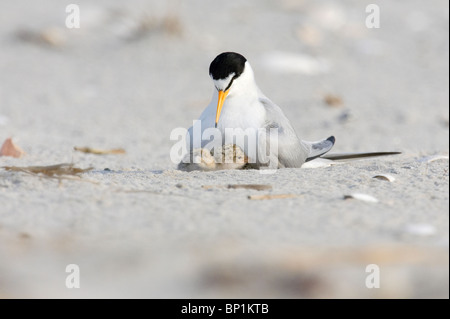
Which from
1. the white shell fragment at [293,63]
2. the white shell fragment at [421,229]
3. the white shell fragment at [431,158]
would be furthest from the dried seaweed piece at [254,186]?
the white shell fragment at [293,63]

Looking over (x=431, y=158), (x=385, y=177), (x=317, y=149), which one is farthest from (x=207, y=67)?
(x=385, y=177)

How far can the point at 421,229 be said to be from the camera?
2238mm

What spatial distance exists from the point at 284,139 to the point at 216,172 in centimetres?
39

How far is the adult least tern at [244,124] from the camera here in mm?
3248

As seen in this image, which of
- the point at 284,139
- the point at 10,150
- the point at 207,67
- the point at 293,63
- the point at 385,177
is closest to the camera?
the point at 385,177

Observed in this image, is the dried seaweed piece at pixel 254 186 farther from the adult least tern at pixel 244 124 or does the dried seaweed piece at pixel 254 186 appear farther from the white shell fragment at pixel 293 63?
the white shell fragment at pixel 293 63

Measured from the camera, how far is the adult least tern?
3248mm

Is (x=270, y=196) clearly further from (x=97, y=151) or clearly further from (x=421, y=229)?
(x=97, y=151)

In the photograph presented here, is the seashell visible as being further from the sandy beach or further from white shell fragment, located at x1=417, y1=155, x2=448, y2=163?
white shell fragment, located at x1=417, y1=155, x2=448, y2=163

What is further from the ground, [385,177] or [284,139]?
[284,139]

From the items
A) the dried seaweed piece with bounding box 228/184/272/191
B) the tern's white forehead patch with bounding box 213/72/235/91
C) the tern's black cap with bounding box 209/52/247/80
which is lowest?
the dried seaweed piece with bounding box 228/184/272/191

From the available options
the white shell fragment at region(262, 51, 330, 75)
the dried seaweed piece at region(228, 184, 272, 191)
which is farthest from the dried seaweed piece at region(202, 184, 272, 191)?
the white shell fragment at region(262, 51, 330, 75)

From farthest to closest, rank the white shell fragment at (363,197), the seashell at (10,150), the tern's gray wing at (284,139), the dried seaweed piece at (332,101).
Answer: the dried seaweed piece at (332,101) → the seashell at (10,150) → the tern's gray wing at (284,139) → the white shell fragment at (363,197)

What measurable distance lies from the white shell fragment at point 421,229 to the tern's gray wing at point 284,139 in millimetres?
1146
